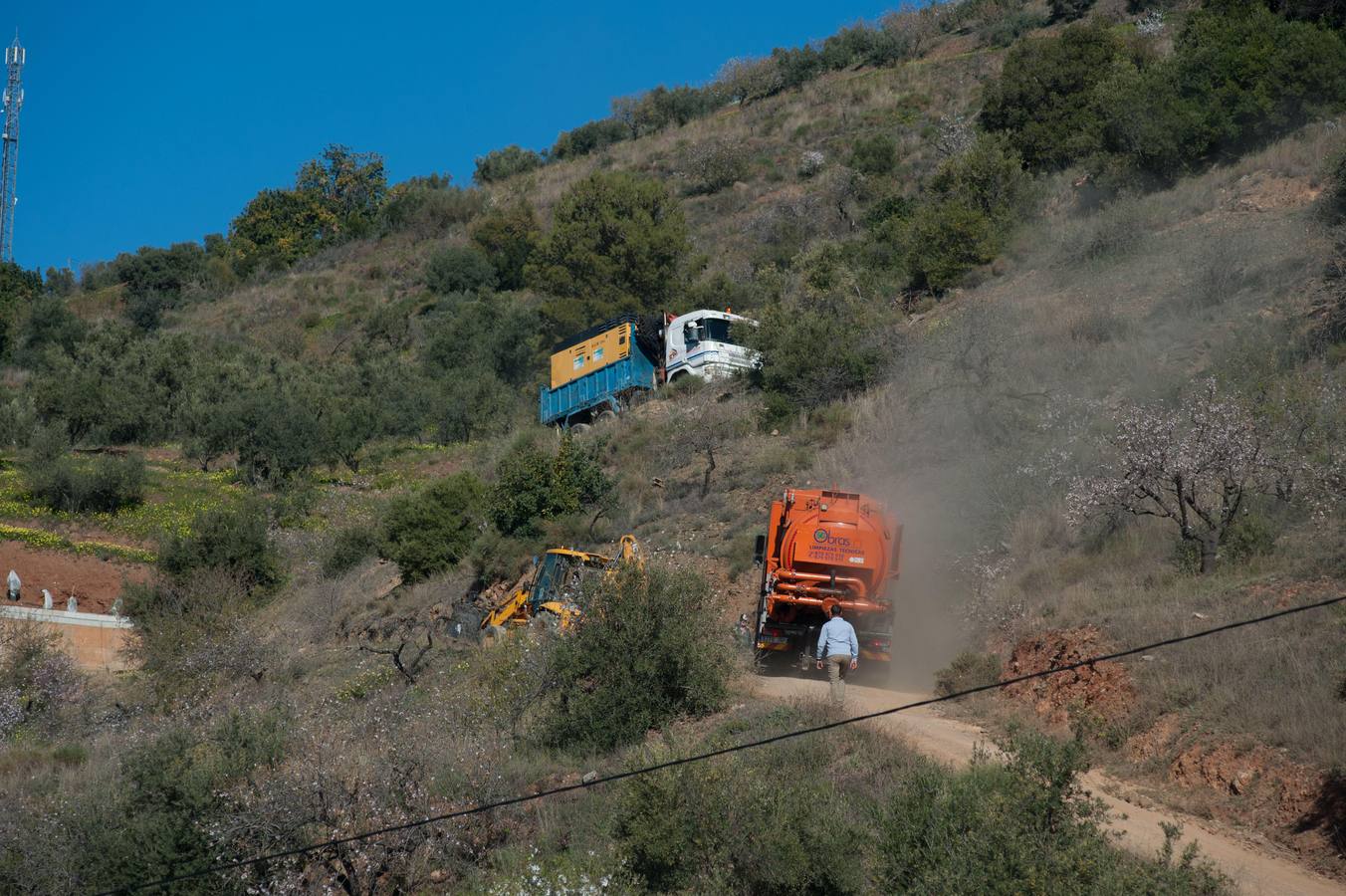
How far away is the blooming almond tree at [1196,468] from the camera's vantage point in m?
16.3

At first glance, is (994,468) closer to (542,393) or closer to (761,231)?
(542,393)

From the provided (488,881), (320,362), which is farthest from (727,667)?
(320,362)

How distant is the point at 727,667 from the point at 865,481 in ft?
33.4

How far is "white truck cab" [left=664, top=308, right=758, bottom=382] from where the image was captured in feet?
115

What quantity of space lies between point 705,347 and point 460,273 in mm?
32486

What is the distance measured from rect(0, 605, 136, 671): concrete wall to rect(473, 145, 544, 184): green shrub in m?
60.1

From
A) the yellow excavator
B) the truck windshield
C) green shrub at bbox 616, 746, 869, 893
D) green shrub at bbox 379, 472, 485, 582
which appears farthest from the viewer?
the truck windshield

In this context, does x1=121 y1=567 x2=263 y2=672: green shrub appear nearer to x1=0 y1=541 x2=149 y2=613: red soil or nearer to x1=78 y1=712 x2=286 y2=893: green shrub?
x1=0 y1=541 x2=149 y2=613: red soil

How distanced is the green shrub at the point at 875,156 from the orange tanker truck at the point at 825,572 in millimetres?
40679

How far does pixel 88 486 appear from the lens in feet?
124

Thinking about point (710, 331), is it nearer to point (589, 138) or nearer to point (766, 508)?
point (766, 508)

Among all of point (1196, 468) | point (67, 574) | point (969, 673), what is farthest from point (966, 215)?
point (67, 574)

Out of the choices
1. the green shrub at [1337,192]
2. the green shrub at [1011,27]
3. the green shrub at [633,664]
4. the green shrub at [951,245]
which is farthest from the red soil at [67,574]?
the green shrub at [1011,27]

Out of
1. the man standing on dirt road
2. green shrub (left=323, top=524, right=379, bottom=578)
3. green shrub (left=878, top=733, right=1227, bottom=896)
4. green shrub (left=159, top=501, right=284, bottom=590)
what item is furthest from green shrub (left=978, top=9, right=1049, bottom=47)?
green shrub (left=878, top=733, right=1227, bottom=896)
